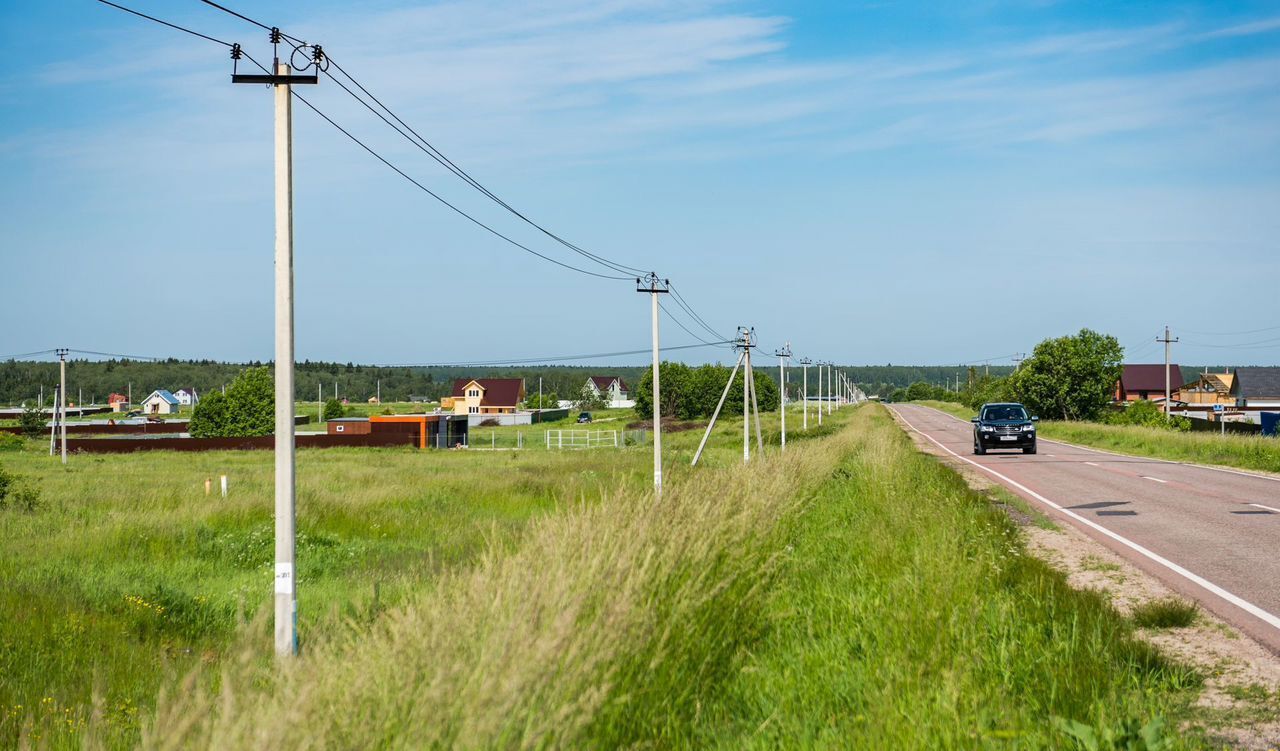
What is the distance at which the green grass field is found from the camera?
13.4 ft

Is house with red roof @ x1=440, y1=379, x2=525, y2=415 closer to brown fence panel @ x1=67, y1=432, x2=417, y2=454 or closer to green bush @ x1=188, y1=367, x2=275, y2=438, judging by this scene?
green bush @ x1=188, y1=367, x2=275, y2=438

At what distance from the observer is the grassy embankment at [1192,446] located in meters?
27.7

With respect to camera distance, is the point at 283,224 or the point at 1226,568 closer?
the point at 283,224

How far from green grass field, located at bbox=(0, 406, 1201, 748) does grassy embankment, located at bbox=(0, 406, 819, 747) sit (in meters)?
0.07

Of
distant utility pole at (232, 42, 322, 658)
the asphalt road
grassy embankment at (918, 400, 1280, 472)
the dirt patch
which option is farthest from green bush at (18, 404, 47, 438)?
the dirt patch

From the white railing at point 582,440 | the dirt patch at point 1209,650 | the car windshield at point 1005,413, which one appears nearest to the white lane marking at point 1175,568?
the dirt patch at point 1209,650

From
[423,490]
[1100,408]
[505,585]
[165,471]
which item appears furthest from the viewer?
[1100,408]

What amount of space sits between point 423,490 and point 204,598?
14946mm

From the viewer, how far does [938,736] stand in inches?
187

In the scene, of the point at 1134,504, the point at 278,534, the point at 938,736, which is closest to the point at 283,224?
the point at 278,534

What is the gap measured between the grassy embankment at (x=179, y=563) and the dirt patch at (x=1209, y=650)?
179 inches

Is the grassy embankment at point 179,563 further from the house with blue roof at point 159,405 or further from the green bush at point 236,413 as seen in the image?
the house with blue roof at point 159,405

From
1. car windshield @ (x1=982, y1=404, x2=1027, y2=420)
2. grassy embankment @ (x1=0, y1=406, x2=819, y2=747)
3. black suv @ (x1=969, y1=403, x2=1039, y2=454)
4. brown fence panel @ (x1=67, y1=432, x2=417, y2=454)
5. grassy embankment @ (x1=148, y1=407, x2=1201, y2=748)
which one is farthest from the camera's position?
brown fence panel @ (x1=67, y1=432, x2=417, y2=454)

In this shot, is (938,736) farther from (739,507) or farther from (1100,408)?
(1100,408)
